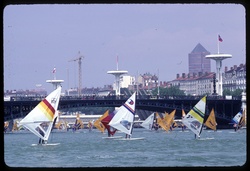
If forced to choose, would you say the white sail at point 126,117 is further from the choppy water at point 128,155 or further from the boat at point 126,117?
the choppy water at point 128,155

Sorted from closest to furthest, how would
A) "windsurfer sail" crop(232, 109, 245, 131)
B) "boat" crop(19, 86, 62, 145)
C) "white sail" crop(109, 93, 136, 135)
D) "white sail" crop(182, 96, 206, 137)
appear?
"boat" crop(19, 86, 62, 145) < "white sail" crop(109, 93, 136, 135) < "white sail" crop(182, 96, 206, 137) < "windsurfer sail" crop(232, 109, 245, 131)

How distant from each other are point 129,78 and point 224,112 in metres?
Result: 101

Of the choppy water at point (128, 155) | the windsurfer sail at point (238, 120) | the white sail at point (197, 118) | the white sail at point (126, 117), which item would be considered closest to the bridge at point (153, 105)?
the windsurfer sail at point (238, 120)

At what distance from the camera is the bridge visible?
69500 mm

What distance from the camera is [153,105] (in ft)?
243

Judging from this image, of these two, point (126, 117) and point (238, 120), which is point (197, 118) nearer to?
point (126, 117)

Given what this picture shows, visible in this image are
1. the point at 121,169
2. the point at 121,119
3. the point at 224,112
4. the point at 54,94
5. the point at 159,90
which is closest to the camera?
the point at 121,169

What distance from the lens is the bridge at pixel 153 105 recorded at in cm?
6950

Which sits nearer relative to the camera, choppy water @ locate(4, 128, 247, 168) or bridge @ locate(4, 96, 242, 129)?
choppy water @ locate(4, 128, 247, 168)

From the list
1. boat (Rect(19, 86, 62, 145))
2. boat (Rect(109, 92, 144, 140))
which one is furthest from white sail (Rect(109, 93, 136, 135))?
boat (Rect(19, 86, 62, 145))

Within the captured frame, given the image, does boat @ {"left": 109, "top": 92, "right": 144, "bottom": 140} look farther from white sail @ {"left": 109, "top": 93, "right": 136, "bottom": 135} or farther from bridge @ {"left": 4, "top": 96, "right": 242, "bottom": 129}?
bridge @ {"left": 4, "top": 96, "right": 242, "bottom": 129}

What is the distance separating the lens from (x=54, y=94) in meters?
38.4

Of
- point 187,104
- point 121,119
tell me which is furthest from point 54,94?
point 187,104

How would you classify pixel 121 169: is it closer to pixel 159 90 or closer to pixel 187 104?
pixel 187 104
